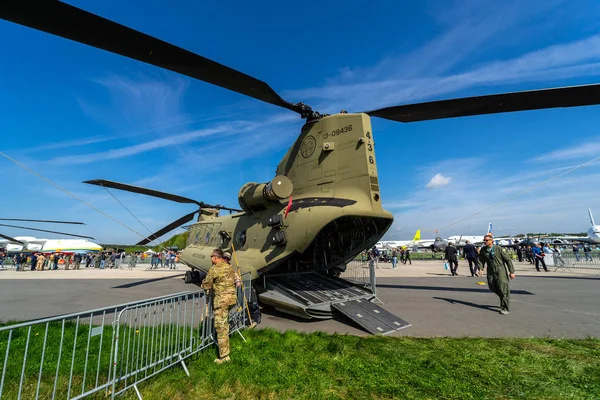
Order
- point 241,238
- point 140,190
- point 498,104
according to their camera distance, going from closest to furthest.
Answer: point 498,104 < point 241,238 < point 140,190

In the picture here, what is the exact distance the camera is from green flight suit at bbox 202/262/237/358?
4605mm

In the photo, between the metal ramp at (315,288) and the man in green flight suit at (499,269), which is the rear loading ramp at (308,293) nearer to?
the metal ramp at (315,288)

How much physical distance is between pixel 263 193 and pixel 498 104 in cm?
602

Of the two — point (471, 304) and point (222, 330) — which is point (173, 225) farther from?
point (471, 304)

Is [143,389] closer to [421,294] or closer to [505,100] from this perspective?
[505,100]

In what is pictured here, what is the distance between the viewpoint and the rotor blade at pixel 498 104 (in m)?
5.41

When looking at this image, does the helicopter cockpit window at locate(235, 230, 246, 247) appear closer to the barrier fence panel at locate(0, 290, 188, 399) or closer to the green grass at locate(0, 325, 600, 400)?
the barrier fence panel at locate(0, 290, 188, 399)

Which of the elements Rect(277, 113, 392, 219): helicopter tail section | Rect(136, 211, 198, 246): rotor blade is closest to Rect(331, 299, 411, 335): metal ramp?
Rect(277, 113, 392, 219): helicopter tail section

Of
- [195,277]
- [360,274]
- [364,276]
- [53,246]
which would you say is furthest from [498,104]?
[53,246]

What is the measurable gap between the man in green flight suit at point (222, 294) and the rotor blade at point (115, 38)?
3436mm

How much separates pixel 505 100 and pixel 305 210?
4.95m

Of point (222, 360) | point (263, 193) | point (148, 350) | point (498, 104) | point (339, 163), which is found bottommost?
point (222, 360)

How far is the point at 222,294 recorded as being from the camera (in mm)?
4797

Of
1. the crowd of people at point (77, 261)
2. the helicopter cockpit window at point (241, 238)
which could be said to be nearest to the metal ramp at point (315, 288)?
the helicopter cockpit window at point (241, 238)
